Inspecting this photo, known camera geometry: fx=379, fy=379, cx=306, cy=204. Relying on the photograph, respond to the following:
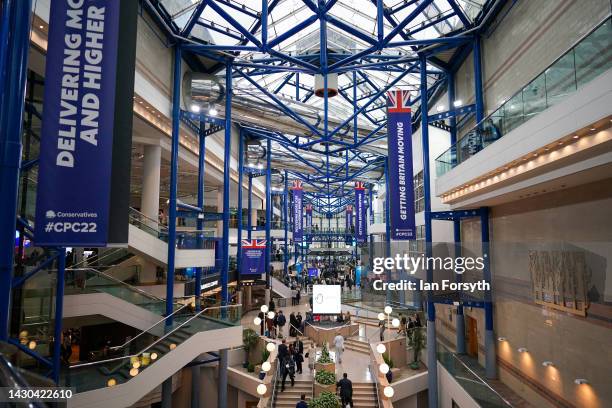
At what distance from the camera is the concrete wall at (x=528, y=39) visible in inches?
332

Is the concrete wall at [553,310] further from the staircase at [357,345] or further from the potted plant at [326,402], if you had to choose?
the staircase at [357,345]

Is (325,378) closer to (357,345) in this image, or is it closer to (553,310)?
(357,345)

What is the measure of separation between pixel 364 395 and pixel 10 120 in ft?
43.2

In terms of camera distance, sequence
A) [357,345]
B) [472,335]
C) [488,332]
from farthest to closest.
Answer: [357,345] → [472,335] → [488,332]

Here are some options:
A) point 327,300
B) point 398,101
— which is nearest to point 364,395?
point 327,300

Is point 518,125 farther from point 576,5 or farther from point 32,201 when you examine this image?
point 32,201

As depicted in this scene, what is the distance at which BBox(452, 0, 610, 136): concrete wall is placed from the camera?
8.43 metres

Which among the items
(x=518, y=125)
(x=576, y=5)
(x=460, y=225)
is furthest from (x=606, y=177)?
(x=460, y=225)

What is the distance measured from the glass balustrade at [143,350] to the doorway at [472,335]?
922 cm

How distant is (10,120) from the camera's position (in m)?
5.68

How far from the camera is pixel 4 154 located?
5547 millimetres

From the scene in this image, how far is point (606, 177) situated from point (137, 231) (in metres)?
12.0

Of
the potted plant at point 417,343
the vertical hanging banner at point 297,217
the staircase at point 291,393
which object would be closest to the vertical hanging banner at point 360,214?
the vertical hanging banner at point 297,217

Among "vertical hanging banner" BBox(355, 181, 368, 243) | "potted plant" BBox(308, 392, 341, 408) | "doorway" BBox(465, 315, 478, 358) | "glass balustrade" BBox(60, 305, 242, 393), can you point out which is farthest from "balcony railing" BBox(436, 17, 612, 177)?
"vertical hanging banner" BBox(355, 181, 368, 243)
